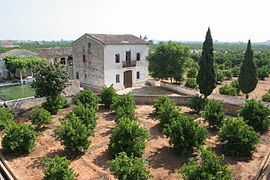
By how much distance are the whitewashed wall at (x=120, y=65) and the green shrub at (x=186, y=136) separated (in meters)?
16.1

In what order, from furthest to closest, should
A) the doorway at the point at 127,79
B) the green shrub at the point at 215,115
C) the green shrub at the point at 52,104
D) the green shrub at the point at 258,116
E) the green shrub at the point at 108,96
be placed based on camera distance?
the doorway at the point at 127,79
the green shrub at the point at 108,96
the green shrub at the point at 52,104
the green shrub at the point at 258,116
the green shrub at the point at 215,115

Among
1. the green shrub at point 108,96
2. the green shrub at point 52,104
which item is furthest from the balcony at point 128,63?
the green shrub at point 52,104

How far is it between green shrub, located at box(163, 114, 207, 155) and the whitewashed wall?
1608 centimetres

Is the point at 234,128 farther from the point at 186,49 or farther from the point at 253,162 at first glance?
the point at 186,49

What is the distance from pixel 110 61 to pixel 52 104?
10.4 meters

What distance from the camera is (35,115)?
14617mm

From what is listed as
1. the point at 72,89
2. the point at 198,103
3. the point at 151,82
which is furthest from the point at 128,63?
the point at 198,103

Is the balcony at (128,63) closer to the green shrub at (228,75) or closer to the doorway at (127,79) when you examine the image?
the doorway at (127,79)

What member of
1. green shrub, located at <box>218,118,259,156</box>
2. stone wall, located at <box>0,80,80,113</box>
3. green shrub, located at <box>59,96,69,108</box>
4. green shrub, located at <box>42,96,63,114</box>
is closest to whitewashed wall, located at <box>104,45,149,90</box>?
stone wall, located at <box>0,80,80,113</box>

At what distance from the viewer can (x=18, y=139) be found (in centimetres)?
1148

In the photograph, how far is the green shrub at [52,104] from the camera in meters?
17.8

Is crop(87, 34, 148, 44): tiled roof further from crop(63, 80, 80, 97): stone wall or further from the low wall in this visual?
crop(63, 80, 80, 97): stone wall

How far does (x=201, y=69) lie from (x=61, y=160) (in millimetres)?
15420

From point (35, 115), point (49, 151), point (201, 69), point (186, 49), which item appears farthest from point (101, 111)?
point (186, 49)
